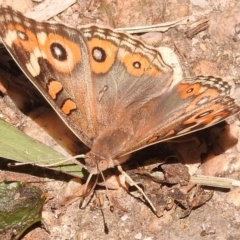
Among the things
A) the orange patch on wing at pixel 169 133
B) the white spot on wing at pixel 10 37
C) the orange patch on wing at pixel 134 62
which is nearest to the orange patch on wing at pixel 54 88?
the white spot on wing at pixel 10 37

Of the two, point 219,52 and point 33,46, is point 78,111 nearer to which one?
point 33,46

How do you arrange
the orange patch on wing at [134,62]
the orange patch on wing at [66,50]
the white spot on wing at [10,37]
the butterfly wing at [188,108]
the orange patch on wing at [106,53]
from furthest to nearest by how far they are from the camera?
the orange patch on wing at [134,62] → the orange patch on wing at [106,53] → the orange patch on wing at [66,50] → the white spot on wing at [10,37] → the butterfly wing at [188,108]

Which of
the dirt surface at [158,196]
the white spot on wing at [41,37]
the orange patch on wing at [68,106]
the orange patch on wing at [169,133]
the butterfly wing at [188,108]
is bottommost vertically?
the dirt surface at [158,196]

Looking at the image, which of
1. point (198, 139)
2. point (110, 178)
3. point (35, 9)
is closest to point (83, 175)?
point (110, 178)

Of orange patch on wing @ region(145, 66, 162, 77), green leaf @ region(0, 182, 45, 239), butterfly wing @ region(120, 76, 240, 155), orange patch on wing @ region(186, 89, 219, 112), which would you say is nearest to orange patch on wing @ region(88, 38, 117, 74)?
orange patch on wing @ region(145, 66, 162, 77)

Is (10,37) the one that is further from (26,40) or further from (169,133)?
(169,133)

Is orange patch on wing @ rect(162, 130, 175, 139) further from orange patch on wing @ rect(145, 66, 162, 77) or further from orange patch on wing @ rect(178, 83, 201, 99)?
orange patch on wing @ rect(145, 66, 162, 77)

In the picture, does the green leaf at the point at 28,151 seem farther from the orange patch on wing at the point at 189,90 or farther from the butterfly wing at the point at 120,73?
the orange patch on wing at the point at 189,90
